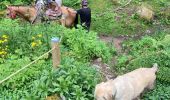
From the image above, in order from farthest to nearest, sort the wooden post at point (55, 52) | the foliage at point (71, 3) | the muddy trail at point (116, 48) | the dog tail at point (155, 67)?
1. the foliage at point (71, 3)
2. the muddy trail at point (116, 48)
3. the dog tail at point (155, 67)
4. the wooden post at point (55, 52)

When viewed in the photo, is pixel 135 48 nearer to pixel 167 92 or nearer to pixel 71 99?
pixel 167 92

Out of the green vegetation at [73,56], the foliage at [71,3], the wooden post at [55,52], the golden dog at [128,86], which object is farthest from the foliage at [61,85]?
the foliage at [71,3]

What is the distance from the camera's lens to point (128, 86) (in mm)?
8391

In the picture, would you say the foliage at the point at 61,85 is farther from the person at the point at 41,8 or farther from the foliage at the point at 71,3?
the foliage at the point at 71,3

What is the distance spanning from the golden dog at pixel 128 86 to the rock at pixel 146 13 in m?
5.34

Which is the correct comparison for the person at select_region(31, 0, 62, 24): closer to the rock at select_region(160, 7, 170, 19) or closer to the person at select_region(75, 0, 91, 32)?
the person at select_region(75, 0, 91, 32)

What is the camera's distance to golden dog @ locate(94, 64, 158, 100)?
308 inches

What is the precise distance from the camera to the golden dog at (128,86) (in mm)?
7828

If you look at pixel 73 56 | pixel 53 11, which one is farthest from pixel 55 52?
pixel 53 11

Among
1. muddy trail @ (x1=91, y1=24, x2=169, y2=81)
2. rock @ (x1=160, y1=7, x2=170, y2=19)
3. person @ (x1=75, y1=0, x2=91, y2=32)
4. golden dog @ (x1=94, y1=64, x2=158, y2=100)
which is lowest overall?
muddy trail @ (x1=91, y1=24, x2=169, y2=81)

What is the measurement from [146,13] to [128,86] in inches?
264

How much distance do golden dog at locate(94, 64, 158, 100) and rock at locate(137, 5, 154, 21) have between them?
534 cm

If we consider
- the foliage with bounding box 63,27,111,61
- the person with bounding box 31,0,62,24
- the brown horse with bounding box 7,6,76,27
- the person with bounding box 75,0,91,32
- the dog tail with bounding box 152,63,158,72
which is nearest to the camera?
the dog tail with bounding box 152,63,158,72

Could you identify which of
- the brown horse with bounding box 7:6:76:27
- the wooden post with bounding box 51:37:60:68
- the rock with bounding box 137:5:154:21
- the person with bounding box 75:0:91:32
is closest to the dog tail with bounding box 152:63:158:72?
the wooden post with bounding box 51:37:60:68
